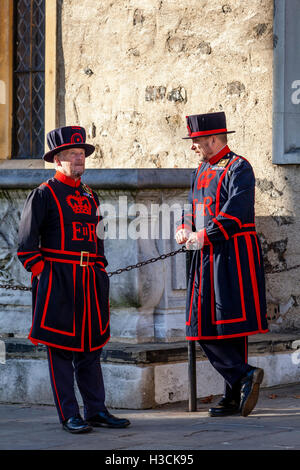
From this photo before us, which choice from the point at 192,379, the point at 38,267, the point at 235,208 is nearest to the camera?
the point at 38,267

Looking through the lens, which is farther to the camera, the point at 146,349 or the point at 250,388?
the point at 146,349

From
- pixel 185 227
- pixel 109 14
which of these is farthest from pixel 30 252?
pixel 109 14

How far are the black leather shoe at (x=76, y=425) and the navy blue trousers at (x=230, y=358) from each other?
0.89 meters

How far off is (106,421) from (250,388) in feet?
2.70

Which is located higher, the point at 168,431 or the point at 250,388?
the point at 250,388

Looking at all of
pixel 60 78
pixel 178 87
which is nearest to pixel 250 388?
pixel 178 87

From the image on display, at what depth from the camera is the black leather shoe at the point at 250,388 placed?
564 cm

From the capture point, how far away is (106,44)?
8641mm

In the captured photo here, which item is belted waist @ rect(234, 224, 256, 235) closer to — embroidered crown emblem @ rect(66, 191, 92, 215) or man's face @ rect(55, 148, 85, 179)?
embroidered crown emblem @ rect(66, 191, 92, 215)

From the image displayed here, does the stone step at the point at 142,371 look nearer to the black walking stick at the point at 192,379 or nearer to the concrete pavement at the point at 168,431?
the concrete pavement at the point at 168,431

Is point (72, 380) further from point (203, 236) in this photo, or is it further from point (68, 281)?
point (203, 236)

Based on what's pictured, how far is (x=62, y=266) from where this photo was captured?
5453mm
